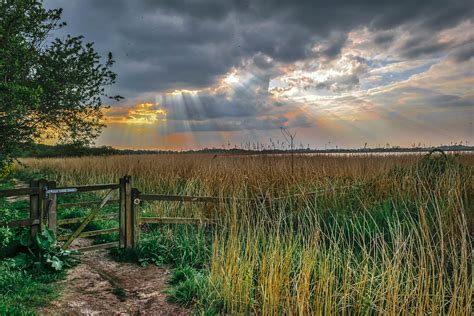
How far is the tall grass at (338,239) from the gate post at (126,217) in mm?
821

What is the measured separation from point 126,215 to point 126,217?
4cm

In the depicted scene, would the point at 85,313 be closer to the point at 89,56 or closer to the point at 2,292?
the point at 2,292

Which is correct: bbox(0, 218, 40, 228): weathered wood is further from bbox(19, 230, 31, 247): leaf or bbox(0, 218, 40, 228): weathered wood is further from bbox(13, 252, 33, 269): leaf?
bbox(13, 252, 33, 269): leaf

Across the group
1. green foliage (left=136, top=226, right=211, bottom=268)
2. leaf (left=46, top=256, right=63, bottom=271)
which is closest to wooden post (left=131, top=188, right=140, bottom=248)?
green foliage (left=136, top=226, right=211, bottom=268)

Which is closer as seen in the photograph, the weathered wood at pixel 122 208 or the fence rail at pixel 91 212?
the fence rail at pixel 91 212

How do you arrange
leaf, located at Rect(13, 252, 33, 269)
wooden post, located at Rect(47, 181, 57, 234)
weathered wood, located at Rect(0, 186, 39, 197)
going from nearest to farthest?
1. leaf, located at Rect(13, 252, 33, 269)
2. weathered wood, located at Rect(0, 186, 39, 197)
3. wooden post, located at Rect(47, 181, 57, 234)

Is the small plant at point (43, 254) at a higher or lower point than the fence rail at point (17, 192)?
lower

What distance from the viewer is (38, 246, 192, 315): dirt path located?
13.0 feet

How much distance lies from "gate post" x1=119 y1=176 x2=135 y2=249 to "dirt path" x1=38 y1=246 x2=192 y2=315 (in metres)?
0.46

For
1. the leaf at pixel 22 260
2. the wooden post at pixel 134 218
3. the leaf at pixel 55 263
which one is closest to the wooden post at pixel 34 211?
the leaf at pixel 22 260

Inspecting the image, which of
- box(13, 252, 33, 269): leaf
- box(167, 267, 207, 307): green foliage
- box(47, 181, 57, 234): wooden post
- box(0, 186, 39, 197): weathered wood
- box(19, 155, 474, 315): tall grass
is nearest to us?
box(19, 155, 474, 315): tall grass

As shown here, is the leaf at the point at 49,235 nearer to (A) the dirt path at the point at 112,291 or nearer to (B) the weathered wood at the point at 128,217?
(A) the dirt path at the point at 112,291

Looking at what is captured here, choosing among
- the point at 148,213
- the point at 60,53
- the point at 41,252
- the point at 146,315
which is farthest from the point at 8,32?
the point at 146,315

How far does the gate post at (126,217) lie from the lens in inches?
239
